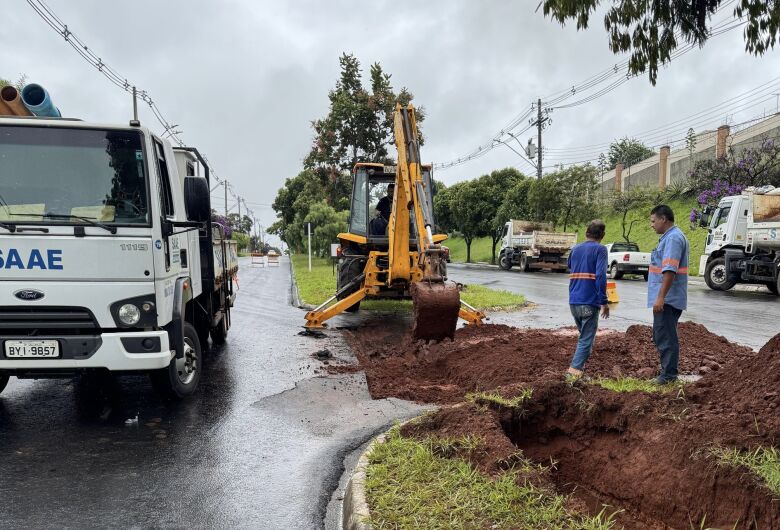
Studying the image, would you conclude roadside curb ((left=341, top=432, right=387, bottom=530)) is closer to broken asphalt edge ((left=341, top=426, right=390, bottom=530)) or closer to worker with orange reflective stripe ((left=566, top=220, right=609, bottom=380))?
broken asphalt edge ((left=341, top=426, right=390, bottom=530))

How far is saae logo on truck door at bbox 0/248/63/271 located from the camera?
463 cm

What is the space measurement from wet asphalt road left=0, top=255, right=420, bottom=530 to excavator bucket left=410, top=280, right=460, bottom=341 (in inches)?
48.6

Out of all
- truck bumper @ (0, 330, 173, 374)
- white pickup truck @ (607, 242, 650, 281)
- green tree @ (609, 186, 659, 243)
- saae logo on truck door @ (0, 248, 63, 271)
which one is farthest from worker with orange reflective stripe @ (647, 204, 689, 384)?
green tree @ (609, 186, 659, 243)

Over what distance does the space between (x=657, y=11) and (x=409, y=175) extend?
5.15 m

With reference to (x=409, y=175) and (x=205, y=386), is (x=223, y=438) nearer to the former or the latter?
(x=205, y=386)

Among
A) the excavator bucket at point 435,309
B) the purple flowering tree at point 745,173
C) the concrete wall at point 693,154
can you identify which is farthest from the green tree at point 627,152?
the excavator bucket at point 435,309

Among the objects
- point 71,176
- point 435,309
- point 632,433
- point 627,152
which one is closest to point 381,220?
point 435,309

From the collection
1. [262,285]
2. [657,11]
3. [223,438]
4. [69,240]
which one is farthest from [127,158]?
[262,285]

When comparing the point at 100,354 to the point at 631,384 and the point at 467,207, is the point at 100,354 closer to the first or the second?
the point at 631,384

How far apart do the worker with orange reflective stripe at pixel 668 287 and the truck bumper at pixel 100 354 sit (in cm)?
477

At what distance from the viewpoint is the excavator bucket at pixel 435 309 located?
7340mm

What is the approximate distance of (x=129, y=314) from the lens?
4812 millimetres

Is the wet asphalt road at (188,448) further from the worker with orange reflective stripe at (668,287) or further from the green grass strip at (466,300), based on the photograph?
the green grass strip at (466,300)

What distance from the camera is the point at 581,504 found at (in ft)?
10.1
